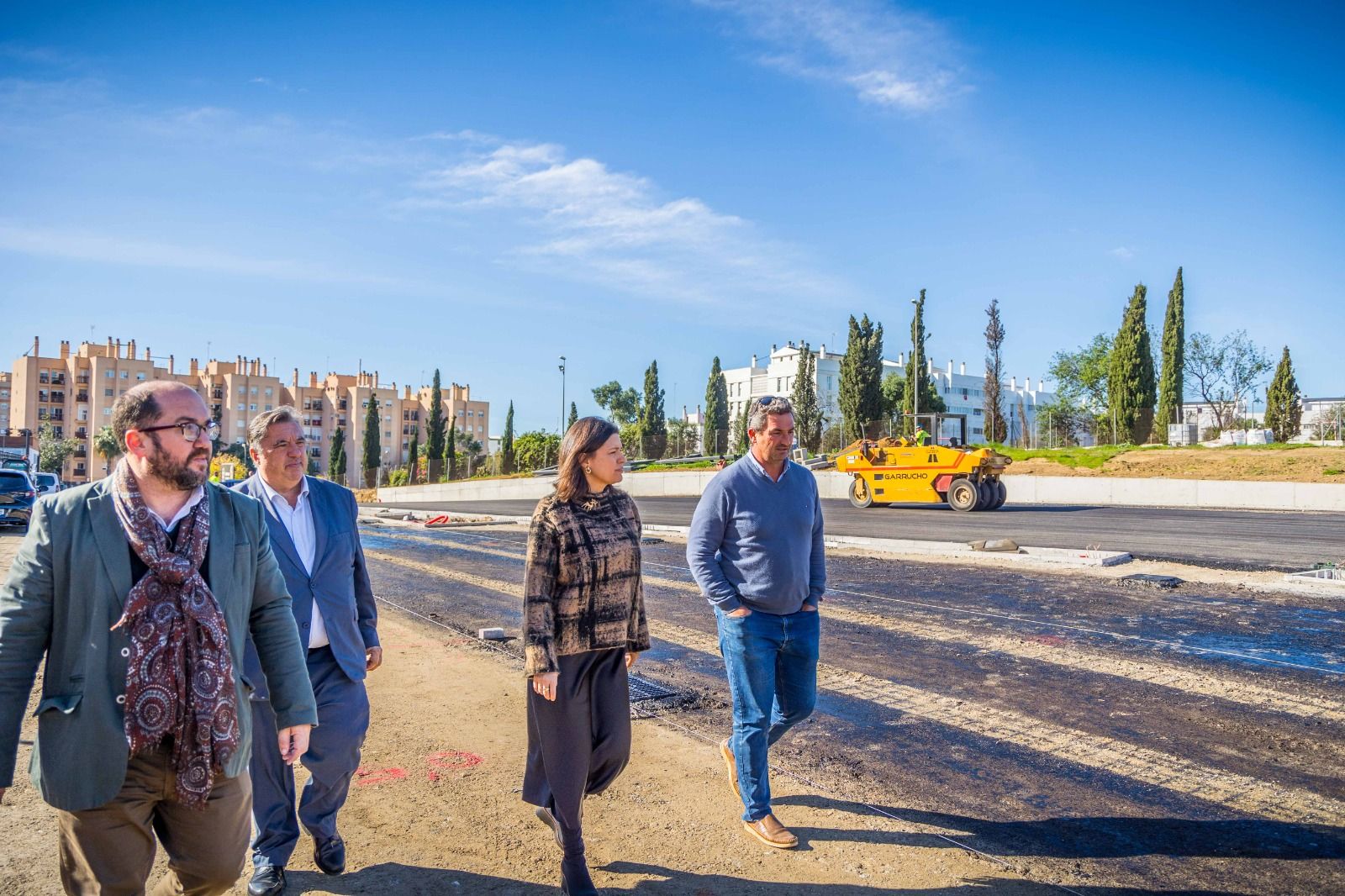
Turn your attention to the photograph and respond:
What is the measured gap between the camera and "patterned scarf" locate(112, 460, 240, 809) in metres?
2.50

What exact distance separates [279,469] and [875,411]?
182ft

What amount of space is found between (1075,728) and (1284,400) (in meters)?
49.7

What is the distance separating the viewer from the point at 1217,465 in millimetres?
32594

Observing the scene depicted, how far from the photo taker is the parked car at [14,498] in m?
24.9

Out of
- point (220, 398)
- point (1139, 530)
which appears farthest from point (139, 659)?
point (220, 398)

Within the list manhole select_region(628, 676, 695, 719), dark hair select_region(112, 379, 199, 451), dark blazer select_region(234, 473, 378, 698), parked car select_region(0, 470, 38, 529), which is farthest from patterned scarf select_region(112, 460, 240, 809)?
parked car select_region(0, 470, 38, 529)

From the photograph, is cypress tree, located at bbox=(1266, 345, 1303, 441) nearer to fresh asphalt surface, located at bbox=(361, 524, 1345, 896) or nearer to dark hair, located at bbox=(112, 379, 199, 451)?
fresh asphalt surface, located at bbox=(361, 524, 1345, 896)

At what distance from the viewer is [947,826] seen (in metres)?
4.34

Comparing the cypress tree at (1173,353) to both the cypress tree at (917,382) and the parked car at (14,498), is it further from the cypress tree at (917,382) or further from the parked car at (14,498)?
the parked car at (14,498)

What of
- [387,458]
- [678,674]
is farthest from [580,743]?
→ [387,458]

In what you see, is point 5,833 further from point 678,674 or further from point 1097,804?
point 1097,804

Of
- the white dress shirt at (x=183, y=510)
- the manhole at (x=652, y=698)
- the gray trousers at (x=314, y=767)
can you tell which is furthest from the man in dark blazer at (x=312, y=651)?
the manhole at (x=652, y=698)

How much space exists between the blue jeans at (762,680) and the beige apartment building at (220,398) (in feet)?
357

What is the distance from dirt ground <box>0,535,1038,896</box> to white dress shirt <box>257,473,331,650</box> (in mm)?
982
